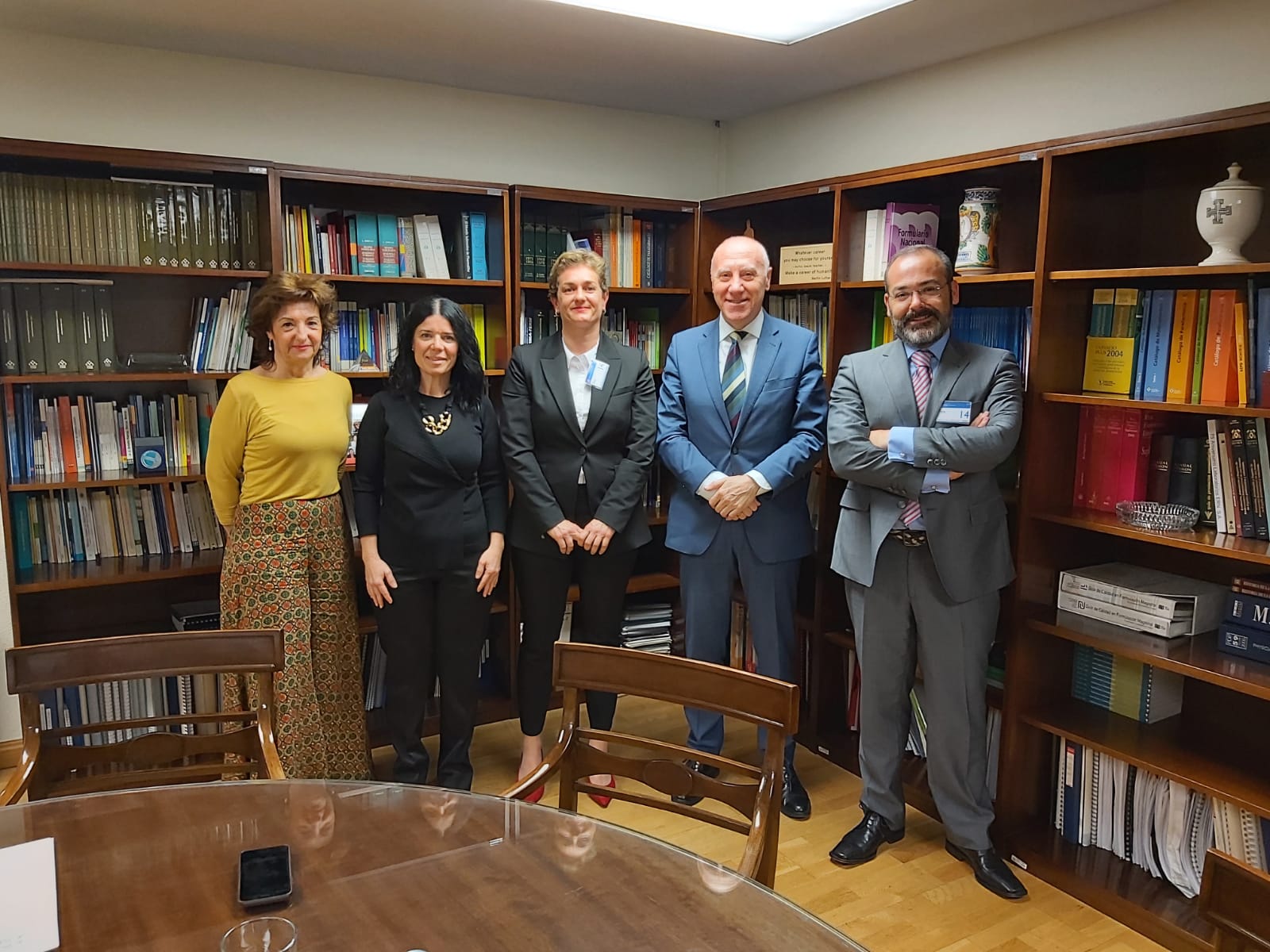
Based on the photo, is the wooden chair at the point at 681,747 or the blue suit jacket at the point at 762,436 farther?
the blue suit jacket at the point at 762,436

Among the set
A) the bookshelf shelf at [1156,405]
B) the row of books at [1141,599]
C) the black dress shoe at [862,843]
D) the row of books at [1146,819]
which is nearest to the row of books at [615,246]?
the bookshelf shelf at [1156,405]

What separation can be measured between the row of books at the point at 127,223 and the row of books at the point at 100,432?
0.44 meters

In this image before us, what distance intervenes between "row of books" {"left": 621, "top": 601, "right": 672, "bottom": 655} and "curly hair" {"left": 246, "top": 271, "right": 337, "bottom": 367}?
1720mm

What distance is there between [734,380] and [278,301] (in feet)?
4.48

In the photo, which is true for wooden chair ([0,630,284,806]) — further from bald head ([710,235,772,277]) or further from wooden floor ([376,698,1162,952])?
bald head ([710,235,772,277])

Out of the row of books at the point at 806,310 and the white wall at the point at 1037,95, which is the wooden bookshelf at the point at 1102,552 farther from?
the row of books at the point at 806,310

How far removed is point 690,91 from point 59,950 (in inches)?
135

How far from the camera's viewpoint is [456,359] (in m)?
2.86

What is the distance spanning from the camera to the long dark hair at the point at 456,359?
280 centimetres

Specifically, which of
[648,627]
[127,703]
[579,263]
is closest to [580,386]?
[579,263]

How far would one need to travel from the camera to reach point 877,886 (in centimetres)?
266

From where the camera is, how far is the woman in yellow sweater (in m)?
2.71

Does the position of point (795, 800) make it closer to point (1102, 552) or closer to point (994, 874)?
point (994, 874)

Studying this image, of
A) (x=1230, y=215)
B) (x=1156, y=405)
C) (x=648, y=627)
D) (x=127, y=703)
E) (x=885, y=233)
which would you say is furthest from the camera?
(x=648, y=627)
